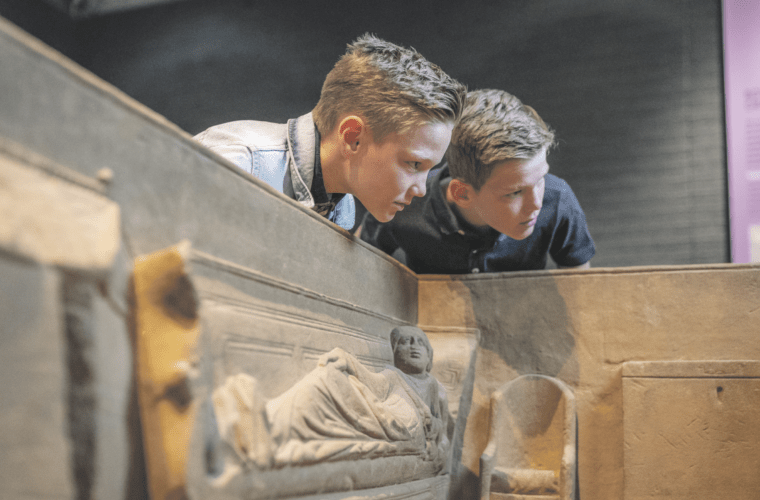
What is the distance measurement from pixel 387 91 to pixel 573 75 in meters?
3.03

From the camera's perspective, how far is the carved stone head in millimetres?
2912

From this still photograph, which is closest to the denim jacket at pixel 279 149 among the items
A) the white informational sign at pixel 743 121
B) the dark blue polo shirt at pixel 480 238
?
the dark blue polo shirt at pixel 480 238

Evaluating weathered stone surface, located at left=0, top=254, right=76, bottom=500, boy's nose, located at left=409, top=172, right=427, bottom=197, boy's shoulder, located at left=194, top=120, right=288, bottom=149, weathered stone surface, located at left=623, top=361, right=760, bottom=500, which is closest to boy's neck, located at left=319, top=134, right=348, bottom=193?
boy's shoulder, located at left=194, top=120, right=288, bottom=149

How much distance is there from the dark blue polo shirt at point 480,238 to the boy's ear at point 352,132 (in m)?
1.12

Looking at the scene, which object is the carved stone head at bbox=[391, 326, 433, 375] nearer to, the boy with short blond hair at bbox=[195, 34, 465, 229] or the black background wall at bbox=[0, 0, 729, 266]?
the boy with short blond hair at bbox=[195, 34, 465, 229]

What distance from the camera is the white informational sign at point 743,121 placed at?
176 inches

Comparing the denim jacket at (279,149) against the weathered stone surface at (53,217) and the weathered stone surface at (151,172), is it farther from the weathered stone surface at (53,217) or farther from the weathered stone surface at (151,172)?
the weathered stone surface at (53,217)

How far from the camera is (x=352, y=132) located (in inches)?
108

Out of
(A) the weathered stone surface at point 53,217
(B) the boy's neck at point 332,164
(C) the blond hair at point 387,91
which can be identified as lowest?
(A) the weathered stone surface at point 53,217

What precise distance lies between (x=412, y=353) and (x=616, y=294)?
4.28 feet

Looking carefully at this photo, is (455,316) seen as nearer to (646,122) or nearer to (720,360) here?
(720,360)

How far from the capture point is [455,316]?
3.76 meters

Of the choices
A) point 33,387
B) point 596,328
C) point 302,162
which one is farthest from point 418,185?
point 33,387

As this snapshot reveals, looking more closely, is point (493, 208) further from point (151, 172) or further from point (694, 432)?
point (151, 172)
